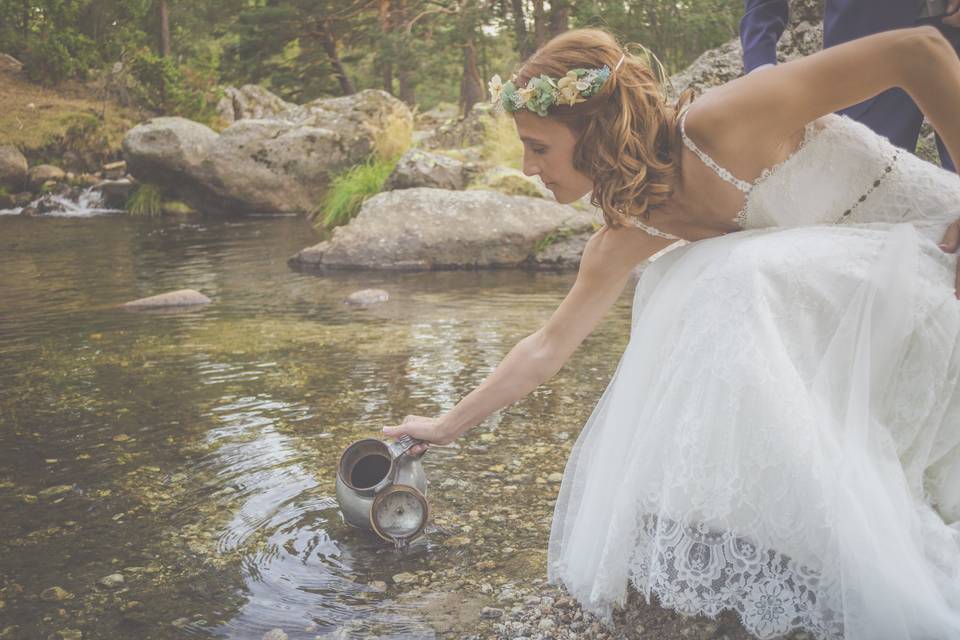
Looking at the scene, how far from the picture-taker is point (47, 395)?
4.71 metres

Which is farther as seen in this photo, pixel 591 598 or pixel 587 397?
pixel 587 397

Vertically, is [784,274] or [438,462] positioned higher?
[784,274]

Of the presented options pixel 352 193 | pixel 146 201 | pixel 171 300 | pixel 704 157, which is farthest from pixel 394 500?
pixel 146 201

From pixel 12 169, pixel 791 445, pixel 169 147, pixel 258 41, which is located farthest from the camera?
pixel 258 41

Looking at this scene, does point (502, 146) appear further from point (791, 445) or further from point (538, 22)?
point (791, 445)

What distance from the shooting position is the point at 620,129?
233 centimetres

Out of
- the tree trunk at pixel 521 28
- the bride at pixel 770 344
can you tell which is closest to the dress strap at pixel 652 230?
the bride at pixel 770 344

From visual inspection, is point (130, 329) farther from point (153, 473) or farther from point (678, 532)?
point (678, 532)

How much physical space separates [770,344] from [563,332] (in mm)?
723

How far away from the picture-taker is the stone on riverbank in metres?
7.36

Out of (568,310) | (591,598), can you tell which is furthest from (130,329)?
(591,598)

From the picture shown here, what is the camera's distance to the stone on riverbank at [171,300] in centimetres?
736

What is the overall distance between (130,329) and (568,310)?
4671mm

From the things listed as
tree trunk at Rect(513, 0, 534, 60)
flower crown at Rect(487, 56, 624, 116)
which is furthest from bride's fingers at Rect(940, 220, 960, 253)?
tree trunk at Rect(513, 0, 534, 60)
